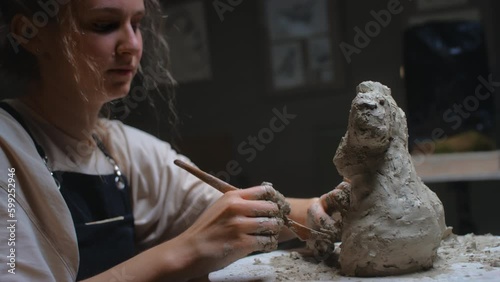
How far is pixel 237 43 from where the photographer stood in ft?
5.95

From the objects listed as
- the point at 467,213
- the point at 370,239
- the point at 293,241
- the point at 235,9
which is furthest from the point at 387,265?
the point at 235,9

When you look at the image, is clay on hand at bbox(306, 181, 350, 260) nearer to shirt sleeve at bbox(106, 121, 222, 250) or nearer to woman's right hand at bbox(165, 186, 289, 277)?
woman's right hand at bbox(165, 186, 289, 277)

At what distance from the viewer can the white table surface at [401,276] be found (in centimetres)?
111

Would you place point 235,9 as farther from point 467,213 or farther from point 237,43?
point 467,213

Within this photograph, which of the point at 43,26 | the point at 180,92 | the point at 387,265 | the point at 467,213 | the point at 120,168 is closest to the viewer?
the point at 387,265

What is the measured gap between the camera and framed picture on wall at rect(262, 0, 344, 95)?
69.3 inches

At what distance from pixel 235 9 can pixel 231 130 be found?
37 centimetres

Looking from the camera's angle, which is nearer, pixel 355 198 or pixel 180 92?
pixel 355 198

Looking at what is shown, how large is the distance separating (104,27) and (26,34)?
0.61ft

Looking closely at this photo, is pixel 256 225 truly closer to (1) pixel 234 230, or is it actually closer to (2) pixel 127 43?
(1) pixel 234 230

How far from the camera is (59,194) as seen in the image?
1.23 metres

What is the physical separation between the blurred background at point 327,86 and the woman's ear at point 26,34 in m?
0.53

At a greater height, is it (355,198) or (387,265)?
(355,198)

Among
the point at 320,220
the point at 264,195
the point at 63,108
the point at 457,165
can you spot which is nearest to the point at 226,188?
the point at 264,195
